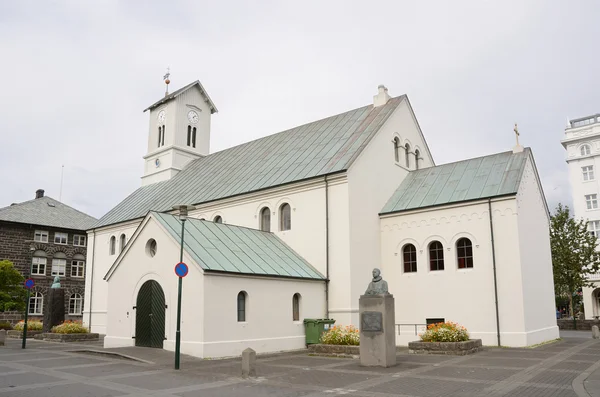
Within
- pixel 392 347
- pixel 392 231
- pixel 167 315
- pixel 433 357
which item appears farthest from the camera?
pixel 392 231

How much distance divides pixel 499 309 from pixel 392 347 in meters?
8.23

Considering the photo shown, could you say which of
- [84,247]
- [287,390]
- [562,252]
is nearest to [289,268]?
[287,390]

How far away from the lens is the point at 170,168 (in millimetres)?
42750

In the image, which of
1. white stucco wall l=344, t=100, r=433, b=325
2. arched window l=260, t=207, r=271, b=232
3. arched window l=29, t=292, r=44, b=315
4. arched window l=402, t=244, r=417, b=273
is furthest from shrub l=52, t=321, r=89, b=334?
arched window l=29, t=292, r=44, b=315

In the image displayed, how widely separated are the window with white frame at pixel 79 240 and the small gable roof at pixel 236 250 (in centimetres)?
3561

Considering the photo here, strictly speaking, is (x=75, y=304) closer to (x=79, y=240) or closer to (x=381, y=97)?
(x=79, y=240)

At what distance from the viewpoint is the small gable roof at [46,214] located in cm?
5306

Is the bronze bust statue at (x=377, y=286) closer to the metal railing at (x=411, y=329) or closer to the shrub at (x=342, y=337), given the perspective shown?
the shrub at (x=342, y=337)

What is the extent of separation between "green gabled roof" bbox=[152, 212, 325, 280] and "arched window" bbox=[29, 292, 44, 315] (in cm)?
3623

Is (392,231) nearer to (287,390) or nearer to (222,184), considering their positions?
(222,184)

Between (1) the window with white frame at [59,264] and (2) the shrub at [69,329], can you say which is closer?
(2) the shrub at [69,329]

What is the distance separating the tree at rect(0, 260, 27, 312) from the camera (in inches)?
1727

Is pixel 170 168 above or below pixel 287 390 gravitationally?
above

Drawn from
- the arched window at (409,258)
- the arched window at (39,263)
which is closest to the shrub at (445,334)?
the arched window at (409,258)
